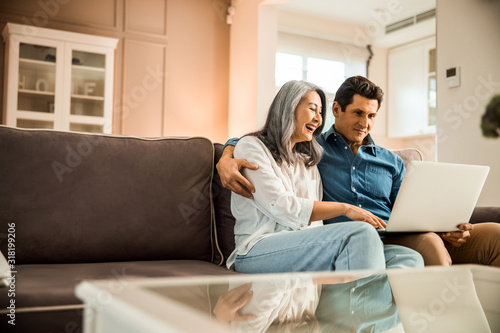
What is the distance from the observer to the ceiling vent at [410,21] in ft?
17.4

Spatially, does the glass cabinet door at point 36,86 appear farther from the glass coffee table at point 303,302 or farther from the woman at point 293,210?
the glass coffee table at point 303,302

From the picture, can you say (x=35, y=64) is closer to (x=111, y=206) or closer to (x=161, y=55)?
(x=161, y=55)

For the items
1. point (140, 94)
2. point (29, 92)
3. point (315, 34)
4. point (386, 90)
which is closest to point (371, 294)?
point (29, 92)

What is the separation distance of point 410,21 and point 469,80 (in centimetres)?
307

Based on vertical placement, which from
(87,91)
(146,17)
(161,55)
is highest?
(146,17)

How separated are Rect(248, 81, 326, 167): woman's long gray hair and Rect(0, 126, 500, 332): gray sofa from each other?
0.21m

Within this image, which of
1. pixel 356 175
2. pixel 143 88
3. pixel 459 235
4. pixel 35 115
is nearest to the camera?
pixel 459 235

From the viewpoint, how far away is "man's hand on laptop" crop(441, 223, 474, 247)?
154 centimetres

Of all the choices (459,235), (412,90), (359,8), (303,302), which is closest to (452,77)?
(459,235)

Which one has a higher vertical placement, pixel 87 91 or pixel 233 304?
pixel 87 91

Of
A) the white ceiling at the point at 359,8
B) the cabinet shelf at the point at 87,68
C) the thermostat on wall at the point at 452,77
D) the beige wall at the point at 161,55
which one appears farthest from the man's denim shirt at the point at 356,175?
the white ceiling at the point at 359,8

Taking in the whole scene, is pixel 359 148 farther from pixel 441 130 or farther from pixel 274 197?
pixel 441 130

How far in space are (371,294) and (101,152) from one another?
3.37ft

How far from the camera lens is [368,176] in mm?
1777
